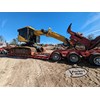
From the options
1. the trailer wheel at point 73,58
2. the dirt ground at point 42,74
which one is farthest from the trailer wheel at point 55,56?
the trailer wheel at point 73,58

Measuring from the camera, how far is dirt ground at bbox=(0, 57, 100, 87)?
7991mm

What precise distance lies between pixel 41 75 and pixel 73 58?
8.34 feet

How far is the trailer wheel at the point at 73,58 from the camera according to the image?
10.4 meters

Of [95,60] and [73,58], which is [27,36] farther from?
[95,60]

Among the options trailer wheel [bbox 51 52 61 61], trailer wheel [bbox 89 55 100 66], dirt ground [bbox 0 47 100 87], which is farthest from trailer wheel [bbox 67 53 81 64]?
trailer wheel [bbox 89 55 100 66]

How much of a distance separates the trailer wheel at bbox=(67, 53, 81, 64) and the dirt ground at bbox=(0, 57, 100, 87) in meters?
0.30

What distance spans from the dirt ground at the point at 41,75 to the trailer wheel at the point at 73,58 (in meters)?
0.30

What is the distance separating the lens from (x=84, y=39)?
10930mm

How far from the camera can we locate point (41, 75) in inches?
344

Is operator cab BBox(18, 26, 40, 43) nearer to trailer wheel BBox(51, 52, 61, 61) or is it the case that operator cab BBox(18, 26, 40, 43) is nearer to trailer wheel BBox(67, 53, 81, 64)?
trailer wheel BBox(51, 52, 61, 61)
